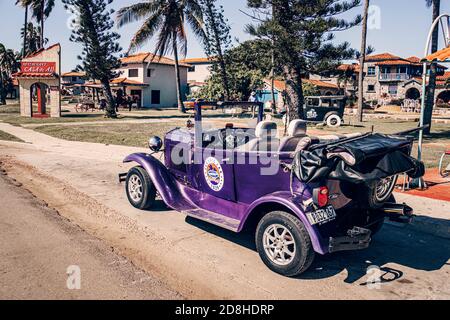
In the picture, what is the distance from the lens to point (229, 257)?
4.73 meters

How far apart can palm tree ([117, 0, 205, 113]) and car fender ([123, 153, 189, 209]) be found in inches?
827

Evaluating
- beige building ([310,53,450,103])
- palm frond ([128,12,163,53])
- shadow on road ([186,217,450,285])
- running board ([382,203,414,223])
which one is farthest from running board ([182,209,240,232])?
beige building ([310,53,450,103])

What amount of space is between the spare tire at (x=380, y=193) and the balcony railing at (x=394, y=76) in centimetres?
6085

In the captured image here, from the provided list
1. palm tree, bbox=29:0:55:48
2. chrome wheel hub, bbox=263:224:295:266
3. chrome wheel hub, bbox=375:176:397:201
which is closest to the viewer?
chrome wheel hub, bbox=263:224:295:266

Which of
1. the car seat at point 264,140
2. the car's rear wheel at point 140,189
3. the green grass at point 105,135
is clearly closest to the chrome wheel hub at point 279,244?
the car seat at point 264,140

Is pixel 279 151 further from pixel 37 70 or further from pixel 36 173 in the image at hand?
pixel 37 70

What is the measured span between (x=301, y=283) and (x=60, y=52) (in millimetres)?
28248

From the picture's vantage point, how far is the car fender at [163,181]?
579 cm

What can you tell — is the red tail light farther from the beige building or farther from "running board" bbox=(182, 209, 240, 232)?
the beige building

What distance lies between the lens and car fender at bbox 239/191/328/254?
157 inches

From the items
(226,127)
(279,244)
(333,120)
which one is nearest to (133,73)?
(333,120)

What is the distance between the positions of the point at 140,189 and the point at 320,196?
11.1 ft

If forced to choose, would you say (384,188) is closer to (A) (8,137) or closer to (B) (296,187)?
(B) (296,187)
